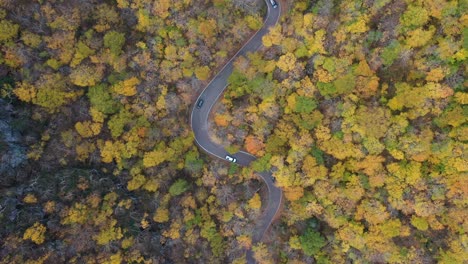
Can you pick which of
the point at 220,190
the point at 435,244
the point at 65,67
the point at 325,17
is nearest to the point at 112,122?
the point at 65,67

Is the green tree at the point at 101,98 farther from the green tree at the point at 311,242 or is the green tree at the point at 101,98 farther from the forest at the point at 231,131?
the green tree at the point at 311,242

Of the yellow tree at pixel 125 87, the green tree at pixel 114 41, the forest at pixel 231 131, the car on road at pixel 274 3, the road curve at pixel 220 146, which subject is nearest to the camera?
the forest at pixel 231 131

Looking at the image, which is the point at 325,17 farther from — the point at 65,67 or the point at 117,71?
the point at 65,67

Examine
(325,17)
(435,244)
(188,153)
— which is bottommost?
(188,153)

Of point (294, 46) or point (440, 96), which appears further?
point (294, 46)

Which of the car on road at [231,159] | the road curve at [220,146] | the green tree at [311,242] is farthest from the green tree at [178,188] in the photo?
the green tree at [311,242]

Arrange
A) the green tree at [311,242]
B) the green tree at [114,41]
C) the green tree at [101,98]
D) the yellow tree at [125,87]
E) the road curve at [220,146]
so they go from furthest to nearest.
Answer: the road curve at [220,146], the green tree at [311,242], the yellow tree at [125,87], the green tree at [101,98], the green tree at [114,41]

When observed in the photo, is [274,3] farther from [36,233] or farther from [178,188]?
[36,233]
